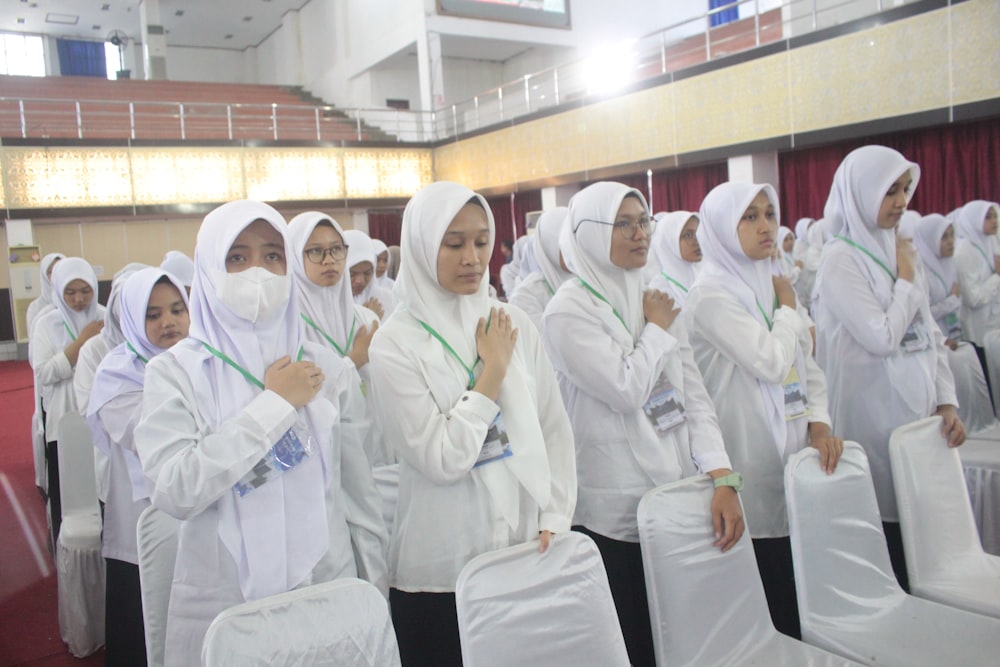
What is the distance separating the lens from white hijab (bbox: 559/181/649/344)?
2.09 meters

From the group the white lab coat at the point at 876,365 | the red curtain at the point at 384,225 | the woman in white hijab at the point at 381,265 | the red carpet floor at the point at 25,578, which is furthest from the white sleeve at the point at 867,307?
the red curtain at the point at 384,225

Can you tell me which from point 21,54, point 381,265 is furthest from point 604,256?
point 21,54

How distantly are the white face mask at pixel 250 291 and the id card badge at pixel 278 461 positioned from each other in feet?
0.85

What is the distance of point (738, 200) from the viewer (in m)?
2.35

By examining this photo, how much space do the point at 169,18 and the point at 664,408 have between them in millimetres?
20487

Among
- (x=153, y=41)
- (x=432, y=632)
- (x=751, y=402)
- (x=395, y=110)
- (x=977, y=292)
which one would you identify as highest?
(x=153, y=41)

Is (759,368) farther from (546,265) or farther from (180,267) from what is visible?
(180,267)

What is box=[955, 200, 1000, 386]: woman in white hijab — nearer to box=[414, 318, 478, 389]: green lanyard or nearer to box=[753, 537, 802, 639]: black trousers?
box=[753, 537, 802, 639]: black trousers

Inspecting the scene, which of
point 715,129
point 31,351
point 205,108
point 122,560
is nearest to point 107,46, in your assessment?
point 205,108

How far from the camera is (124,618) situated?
7.74ft

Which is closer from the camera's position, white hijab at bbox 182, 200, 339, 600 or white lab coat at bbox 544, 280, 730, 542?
white hijab at bbox 182, 200, 339, 600

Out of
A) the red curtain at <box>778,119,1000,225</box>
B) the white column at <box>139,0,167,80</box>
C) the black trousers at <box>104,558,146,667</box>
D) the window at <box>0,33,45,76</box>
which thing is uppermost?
the window at <box>0,33,45,76</box>

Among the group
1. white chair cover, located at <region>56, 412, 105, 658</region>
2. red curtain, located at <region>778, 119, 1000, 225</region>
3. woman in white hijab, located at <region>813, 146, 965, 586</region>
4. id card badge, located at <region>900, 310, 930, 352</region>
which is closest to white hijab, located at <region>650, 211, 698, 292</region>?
woman in white hijab, located at <region>813, 146, 965, 586</region>

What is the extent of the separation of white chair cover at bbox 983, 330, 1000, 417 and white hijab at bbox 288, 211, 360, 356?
125 inches
